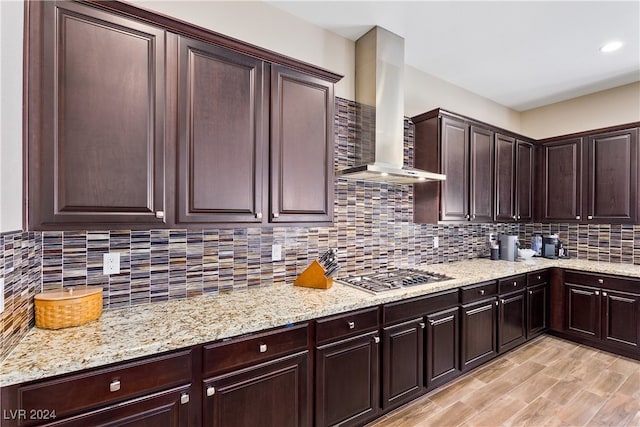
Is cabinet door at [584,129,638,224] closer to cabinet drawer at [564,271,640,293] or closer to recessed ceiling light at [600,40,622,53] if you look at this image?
cabinet drawer at [564,271,640,293]

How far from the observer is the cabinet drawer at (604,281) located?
3.06 m

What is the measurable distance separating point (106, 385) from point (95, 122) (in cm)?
114

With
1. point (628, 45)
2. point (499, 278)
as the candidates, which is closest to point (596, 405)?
point (499, 278)

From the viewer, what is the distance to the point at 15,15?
1.23 metres

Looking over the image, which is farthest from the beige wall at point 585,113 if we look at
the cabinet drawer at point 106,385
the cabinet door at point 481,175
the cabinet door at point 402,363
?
the cabinet drawer at point 106,385

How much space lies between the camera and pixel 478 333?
9.06 ft

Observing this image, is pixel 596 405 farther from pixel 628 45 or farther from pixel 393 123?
pixel 628 45

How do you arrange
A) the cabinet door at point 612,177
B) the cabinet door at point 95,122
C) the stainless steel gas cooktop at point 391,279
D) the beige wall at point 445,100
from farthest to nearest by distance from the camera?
1. the cabinet door at point 612,177
2. the beige wall at point 445,100
3. the stainless steel gas cooktop at point 391,279
4. the cabinet door at point 95,122

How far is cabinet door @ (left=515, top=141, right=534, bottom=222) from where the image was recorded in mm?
3816

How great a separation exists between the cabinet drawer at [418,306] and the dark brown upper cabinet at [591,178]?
246 centimetres

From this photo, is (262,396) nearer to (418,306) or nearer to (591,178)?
(418,306)

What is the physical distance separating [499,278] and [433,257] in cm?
66

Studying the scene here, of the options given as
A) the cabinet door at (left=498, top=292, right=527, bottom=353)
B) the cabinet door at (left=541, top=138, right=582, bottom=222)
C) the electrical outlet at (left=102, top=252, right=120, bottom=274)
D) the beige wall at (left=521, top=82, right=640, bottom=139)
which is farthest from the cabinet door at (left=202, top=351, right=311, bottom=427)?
the beige wall at (left=521, top=82, right=640, bottom=139)

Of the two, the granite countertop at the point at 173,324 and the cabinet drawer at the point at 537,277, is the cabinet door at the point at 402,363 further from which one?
the cabinet drawer at the point at 537,277
